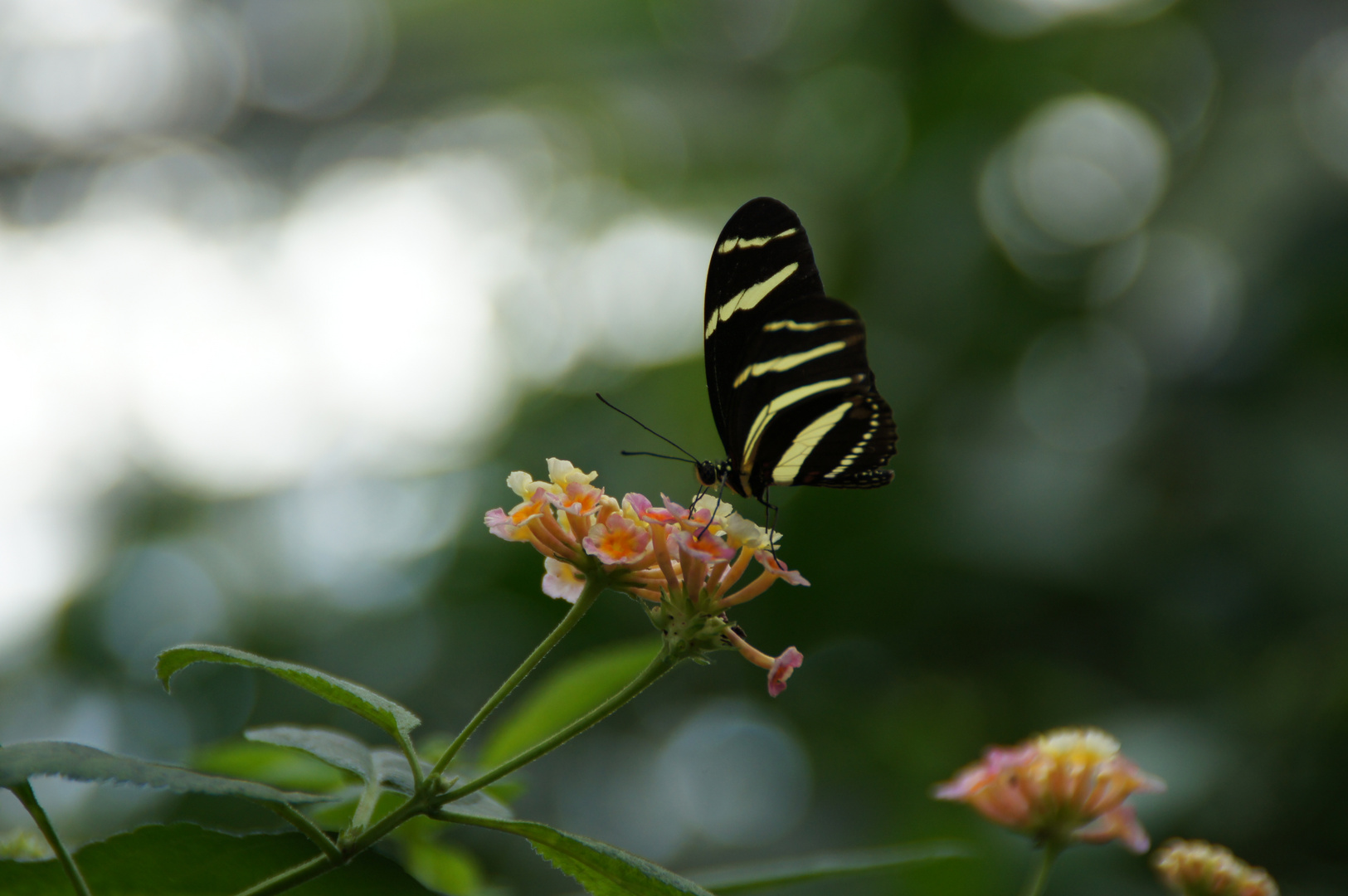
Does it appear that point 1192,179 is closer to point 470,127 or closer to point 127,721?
point 470,127

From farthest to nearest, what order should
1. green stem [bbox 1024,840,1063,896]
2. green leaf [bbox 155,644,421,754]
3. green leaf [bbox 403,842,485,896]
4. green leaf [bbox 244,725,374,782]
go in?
green leaf [bbox 403,842,485,896] < green stem [bbox 1024,840,1063,896] < green leaf [bbox 244,725,374,782] < green leaf [bbox 155,644,421,754]

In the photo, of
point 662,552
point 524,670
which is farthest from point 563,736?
point 662,552

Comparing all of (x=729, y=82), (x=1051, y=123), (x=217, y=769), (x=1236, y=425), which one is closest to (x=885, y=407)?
(x=217, y=769)

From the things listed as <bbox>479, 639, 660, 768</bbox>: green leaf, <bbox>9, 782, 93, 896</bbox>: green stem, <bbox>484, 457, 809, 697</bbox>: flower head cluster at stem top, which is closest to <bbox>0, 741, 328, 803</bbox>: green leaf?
<bbox>9, 782, 93, 896</bbox>: green stem

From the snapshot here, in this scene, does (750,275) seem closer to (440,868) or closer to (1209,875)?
(440,868)

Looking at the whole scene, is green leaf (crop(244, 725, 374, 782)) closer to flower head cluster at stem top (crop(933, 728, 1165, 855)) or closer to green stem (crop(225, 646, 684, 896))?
green stem (crop(225, 646, 684, 896))

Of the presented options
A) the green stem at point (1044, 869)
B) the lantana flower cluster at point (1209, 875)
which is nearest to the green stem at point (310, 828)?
the green stem at point (1044, 869)
